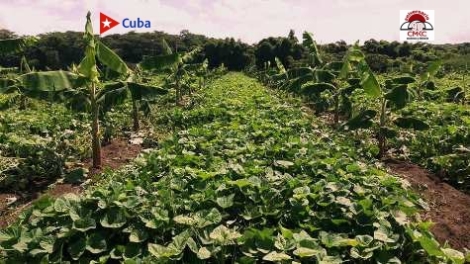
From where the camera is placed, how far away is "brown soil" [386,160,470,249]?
258 inches

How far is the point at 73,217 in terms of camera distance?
15.7 feet

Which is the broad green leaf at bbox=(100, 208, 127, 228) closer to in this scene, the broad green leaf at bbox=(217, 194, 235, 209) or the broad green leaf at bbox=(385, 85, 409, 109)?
the broad green leaf at bbox=(217, 194, 235, 209)

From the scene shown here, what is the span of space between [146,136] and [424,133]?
7.58 meters

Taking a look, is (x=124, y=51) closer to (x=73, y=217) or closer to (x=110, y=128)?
(x=110, y=128)

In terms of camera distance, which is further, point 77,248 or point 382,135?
point 382,135

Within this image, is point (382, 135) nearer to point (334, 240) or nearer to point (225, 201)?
point (225, 201)

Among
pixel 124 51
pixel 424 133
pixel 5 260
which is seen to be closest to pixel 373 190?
pixel 5 260

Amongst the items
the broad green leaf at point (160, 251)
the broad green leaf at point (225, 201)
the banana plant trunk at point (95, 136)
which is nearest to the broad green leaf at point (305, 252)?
the broad green leaf at point (160, 251)

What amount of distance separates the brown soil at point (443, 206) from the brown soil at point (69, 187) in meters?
6.15

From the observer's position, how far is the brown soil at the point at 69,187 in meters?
8.02

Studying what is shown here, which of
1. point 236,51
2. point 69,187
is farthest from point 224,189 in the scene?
point 236,51

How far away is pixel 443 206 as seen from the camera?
785 cm

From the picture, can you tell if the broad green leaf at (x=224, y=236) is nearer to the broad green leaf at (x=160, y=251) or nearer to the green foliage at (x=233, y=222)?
the green foliage at (x=233, y=222)

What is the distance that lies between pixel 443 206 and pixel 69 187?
6.85 m
